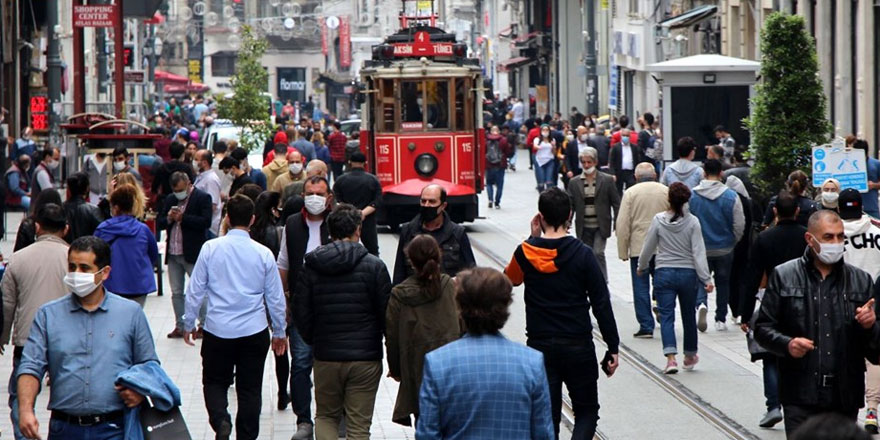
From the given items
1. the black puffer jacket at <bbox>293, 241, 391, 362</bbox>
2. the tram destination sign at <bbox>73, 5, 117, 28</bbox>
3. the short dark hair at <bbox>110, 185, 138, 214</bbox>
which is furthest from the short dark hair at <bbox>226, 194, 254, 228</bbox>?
the tram destination sign at <bbox>73, 5, 117, 28</bbox>

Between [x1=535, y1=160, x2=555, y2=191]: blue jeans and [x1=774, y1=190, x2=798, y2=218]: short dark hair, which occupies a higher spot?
[x1=774, y1=190, x2=798, y2=218]: short dark hair

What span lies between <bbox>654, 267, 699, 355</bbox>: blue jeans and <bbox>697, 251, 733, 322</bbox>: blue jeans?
62.4 inches

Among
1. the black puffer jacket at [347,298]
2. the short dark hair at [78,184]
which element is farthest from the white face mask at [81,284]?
the short dark hair at [78,184]

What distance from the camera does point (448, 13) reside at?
9662 cm

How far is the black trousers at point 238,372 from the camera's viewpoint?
9.59 meters

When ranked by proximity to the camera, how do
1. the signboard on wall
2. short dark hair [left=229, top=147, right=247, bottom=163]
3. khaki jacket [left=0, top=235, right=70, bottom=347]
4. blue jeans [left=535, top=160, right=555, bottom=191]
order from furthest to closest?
the signboard on wall
blue jeans [left=535, top=160, right=555, bottom=191]
short dark hair [left=229, top=147, right=247, bottom=163]
khaki jacket [left=0, top=235, right=70, bottom=347]

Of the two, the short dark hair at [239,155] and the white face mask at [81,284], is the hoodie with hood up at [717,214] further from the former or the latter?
the white face mask at [81,284]

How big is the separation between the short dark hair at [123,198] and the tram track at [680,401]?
3499 millimetres

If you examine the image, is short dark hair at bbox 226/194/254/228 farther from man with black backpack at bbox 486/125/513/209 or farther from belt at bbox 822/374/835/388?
man with black backpack at bbox 486/125/513/209

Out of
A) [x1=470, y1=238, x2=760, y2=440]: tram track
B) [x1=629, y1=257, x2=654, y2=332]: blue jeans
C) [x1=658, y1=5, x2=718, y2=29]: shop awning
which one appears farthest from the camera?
[x1=658, y1=5, x2=718, y2=29]: shop awning

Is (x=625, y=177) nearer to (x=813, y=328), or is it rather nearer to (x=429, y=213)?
(x=429, y=213)

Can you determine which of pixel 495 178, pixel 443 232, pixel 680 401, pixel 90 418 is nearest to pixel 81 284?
pixel 90 418

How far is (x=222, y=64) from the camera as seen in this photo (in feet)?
333

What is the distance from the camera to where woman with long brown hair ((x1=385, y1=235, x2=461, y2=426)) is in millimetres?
8906
